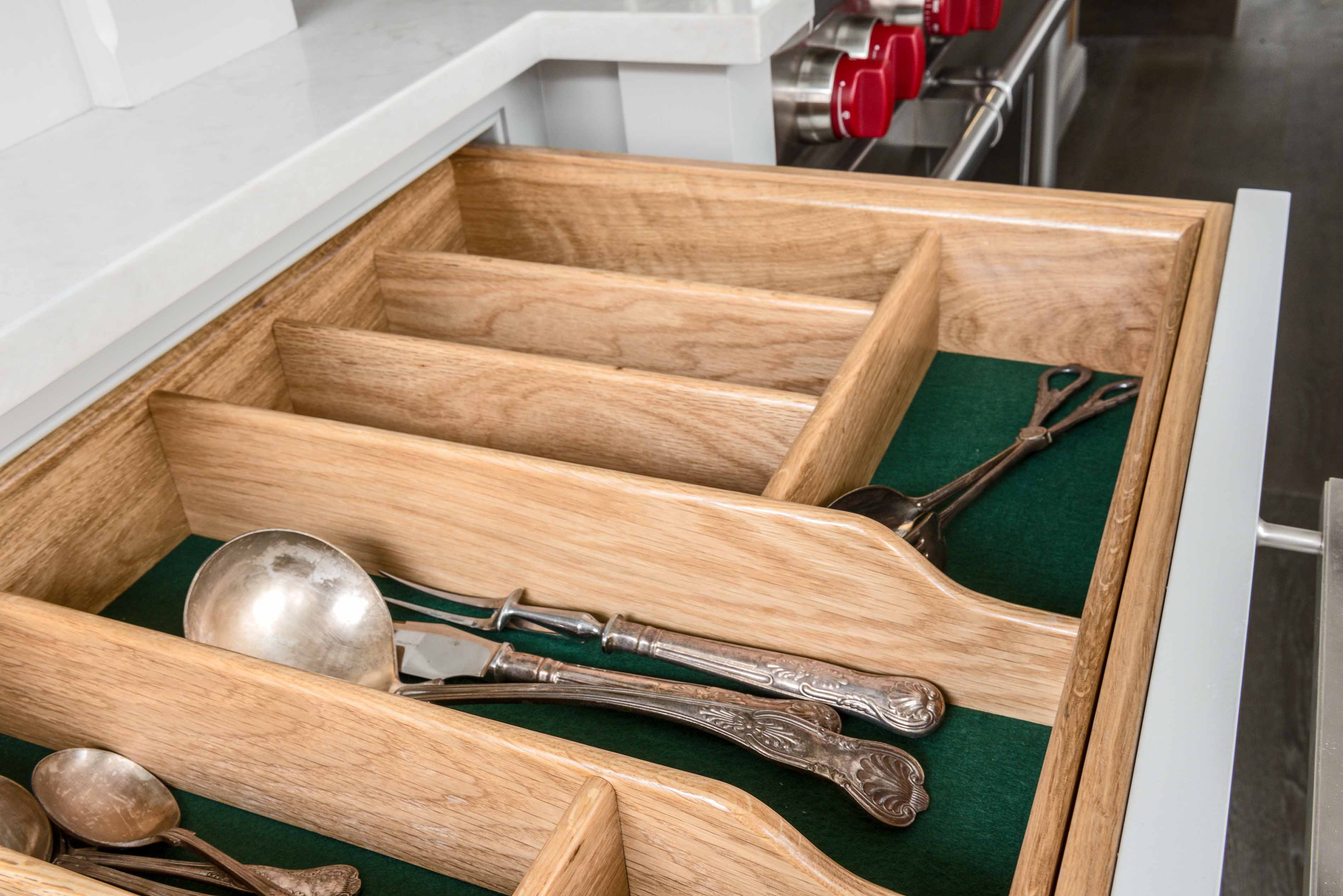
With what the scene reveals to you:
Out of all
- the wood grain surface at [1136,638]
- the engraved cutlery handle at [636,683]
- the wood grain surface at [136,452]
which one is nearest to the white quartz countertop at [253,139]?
the wood grain surface at [136,452]

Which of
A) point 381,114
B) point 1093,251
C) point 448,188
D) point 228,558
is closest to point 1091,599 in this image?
point 1093,251

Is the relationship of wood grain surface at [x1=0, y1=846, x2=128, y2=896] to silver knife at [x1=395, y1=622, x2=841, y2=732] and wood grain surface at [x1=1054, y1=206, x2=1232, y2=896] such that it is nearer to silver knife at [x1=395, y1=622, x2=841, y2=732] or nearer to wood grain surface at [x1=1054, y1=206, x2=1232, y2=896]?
silver knife at [x1=395, y1=622, x2=841, y2=732]

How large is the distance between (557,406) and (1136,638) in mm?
419

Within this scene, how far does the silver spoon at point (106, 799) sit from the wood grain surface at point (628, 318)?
0.44 m

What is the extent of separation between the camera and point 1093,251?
88cm

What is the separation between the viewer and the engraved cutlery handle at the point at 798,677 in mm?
634

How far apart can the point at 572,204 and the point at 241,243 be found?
1.15ft

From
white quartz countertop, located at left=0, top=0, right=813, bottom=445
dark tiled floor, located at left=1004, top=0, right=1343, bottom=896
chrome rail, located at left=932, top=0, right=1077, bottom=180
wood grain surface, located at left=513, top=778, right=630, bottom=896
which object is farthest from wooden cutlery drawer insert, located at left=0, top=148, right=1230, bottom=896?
dark tiled floor, located at left=1004, top=0, right=1343, bottom=896

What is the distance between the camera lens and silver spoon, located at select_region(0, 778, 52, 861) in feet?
1.97

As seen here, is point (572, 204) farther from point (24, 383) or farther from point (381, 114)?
point (24, 383)

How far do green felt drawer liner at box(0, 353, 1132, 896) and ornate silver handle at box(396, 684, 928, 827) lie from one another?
0.01 meters

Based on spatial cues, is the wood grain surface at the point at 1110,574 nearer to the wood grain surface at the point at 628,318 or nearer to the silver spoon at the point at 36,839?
the wood grain surface at the point at 628,318

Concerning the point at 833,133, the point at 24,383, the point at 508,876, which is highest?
the point at 24,383

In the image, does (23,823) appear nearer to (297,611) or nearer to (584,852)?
(297,611)
